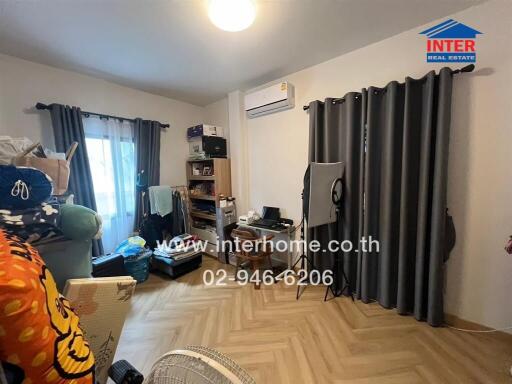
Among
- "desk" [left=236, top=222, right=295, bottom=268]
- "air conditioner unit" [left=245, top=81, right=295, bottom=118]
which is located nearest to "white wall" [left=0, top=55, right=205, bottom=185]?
"air conditioner unit" [left=245, top=81, right=295, bottom=118]

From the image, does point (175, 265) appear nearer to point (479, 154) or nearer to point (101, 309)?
point (101, 309)

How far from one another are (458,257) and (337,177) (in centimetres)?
116

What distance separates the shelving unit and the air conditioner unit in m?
0.89

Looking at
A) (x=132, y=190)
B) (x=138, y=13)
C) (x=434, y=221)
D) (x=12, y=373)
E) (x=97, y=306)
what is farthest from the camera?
(x=132, y=190)

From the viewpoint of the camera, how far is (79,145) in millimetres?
2420

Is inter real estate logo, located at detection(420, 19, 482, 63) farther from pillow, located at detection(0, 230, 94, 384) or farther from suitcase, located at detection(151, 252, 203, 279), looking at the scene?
suitcase, located at detection(151, 252, 203, 279)

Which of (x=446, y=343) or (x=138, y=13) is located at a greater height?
(x=138, y=13)

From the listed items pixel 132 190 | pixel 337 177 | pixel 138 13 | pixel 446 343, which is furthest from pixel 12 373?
pixel 132 190

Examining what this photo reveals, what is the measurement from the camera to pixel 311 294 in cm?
234

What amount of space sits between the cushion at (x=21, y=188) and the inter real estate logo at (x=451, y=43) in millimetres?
2787

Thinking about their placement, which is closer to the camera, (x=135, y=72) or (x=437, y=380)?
(x=437, y=380)

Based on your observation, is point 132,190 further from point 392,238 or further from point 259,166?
point 392,238

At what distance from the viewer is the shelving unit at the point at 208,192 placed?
3260 mm

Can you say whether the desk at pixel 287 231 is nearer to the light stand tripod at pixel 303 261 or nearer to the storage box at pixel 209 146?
the light stand tripod at pixel 303 261
